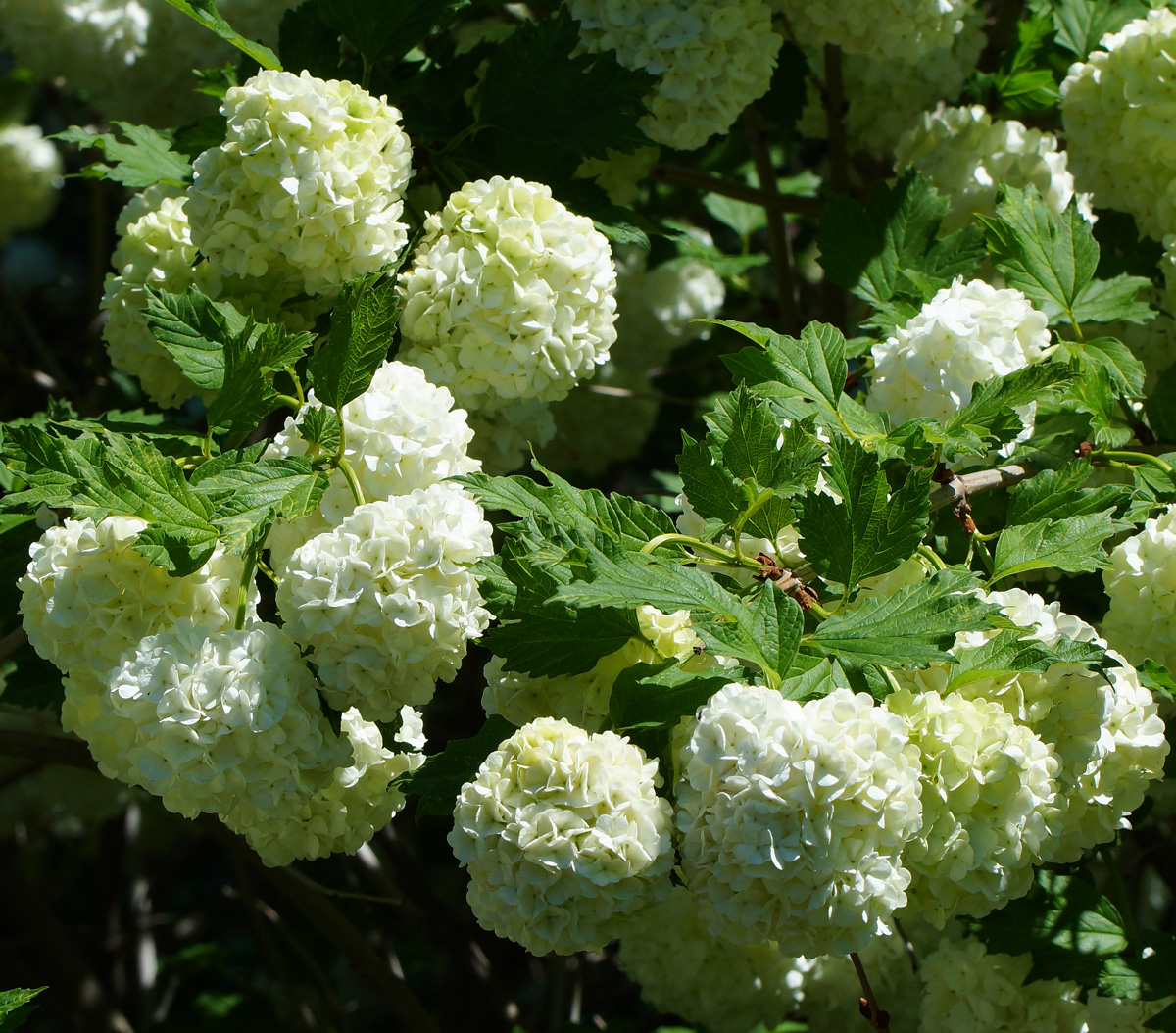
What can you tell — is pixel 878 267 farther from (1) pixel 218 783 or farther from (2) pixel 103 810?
(2) pixel 103 810

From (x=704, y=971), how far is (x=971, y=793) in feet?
5.23

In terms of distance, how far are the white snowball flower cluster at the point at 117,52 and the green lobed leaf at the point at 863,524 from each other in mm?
3001

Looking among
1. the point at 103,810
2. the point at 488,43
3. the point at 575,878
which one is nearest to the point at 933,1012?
the point at 575,878

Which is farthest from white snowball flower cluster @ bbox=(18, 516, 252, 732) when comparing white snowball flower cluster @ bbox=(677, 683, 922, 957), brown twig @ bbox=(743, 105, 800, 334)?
brown twig @ bbox=(743, 105, 800, 334)

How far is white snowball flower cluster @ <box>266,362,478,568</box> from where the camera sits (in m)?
1.86

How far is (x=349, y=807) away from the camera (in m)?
1.98

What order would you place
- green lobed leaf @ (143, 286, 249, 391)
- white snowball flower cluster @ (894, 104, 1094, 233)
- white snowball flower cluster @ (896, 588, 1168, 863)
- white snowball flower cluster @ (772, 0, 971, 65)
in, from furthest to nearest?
white snowball flower cluster @ (894, 104, 1094, 233) → white snowball flower cluster @ (772, 0, 971, 65) → green lobed leaf @ (143, 286, 249, 391) → white snowball flower cluster @ (896, 588, 1168, 863)

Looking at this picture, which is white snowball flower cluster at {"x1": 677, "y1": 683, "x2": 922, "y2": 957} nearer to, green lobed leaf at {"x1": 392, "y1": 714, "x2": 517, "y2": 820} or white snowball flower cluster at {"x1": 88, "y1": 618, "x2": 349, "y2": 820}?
green lobed leaf at {"x1": 392, "y1": 714, "x2": 517, "y2": 820}

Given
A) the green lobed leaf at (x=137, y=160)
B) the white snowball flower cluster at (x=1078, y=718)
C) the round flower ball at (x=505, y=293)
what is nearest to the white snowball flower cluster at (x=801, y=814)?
the white snowball flower cluster at (x=1078, y=718)

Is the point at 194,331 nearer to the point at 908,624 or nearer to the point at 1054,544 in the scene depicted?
the point at 908,624

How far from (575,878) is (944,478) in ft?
3.14

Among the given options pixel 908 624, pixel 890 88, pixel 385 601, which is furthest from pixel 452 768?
pixel 890 88

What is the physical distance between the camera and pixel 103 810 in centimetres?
457

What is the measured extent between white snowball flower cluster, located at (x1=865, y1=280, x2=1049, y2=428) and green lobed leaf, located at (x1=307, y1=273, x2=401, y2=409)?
871mm
